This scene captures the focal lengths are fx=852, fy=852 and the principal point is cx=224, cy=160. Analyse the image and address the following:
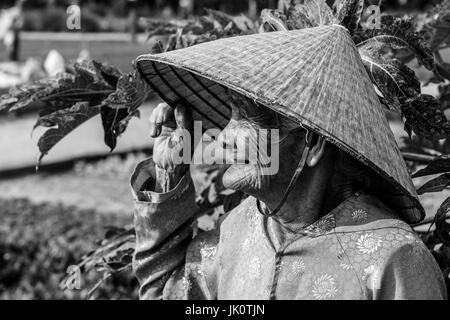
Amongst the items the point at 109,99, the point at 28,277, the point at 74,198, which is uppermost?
the point at 109,99

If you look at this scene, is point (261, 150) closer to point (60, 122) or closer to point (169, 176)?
point (169, 176)

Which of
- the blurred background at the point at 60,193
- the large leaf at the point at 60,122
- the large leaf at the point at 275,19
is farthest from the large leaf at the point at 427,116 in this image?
the large leaf at the point at 60,122

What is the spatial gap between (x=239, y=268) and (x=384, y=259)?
41 centimetres

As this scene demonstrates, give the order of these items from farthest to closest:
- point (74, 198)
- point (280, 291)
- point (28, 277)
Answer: point (74, 198) < point (28, 277) < point (280, 291)

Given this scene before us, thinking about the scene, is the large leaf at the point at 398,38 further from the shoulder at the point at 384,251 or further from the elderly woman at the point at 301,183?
the shoulder at the point at 384,251

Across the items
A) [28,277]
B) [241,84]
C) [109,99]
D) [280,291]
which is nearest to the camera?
[241,84]

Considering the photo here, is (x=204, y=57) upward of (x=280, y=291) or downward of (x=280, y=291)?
upward

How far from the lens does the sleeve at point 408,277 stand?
1.74 meters

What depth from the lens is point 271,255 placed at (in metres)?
1.95

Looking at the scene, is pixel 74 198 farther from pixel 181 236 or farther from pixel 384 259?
pixel 384 259

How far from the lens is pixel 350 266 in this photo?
182 cm

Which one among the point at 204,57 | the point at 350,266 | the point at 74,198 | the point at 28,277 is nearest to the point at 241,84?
the point at 204,57

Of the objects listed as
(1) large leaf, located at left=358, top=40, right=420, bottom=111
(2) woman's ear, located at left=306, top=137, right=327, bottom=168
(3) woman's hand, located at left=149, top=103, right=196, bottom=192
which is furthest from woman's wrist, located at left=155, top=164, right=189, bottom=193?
(1) large leaf, located at left=358, top=40, right=420, bottom=111

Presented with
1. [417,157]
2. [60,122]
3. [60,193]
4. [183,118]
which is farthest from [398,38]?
[60,193]
